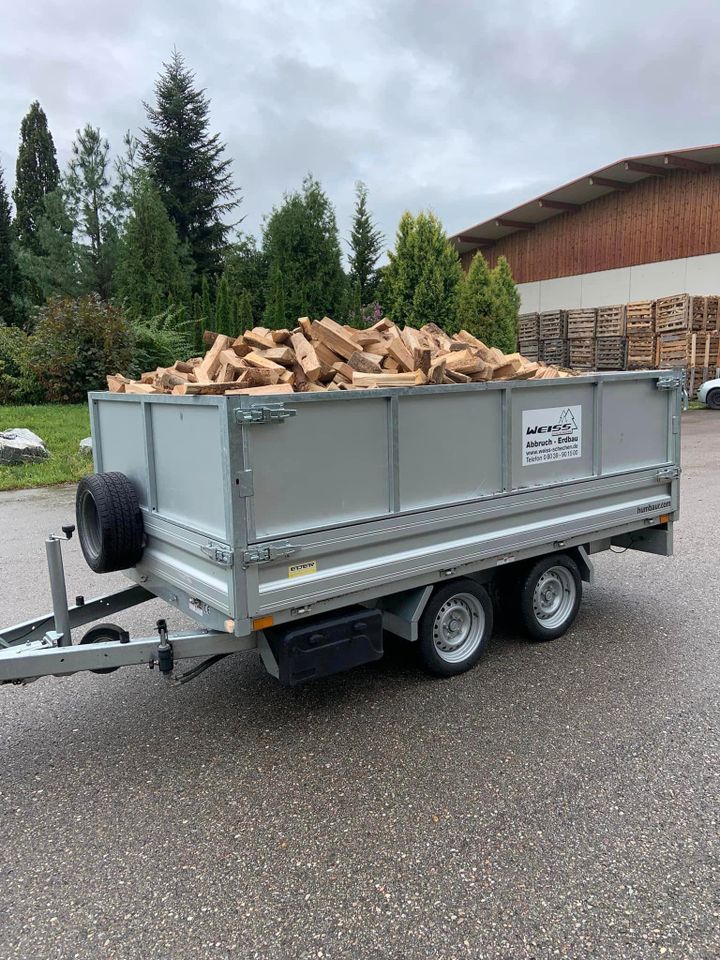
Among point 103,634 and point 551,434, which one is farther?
point 551,434

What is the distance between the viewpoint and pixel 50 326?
61.8 ft

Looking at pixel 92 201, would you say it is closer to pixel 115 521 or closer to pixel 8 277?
pixel 8 277

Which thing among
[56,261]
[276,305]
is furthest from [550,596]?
[56,261]

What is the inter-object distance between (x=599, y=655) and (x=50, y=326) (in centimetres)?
1742

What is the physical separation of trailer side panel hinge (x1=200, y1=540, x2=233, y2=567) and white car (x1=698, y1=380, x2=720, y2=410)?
2311 centimetres

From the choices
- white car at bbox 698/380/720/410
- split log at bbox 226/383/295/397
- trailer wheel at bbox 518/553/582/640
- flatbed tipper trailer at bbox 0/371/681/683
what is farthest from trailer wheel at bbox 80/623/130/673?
→ white car at bbox 698/380/720/410

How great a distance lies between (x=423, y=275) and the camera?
19281 millimetres

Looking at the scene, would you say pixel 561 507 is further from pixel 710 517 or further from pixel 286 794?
pixel 710 517

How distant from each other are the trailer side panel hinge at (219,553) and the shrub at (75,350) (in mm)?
16072

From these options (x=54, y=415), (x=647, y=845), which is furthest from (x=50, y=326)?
(x=647, y=845)

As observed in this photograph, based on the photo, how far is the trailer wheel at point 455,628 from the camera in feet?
15.5

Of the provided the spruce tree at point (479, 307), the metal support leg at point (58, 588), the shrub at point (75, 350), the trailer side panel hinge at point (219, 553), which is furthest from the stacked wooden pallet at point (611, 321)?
the metal support leg at point (58, 588)

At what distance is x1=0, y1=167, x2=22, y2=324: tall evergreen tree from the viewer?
32.0 meters

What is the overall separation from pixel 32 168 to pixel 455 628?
1631 inches
